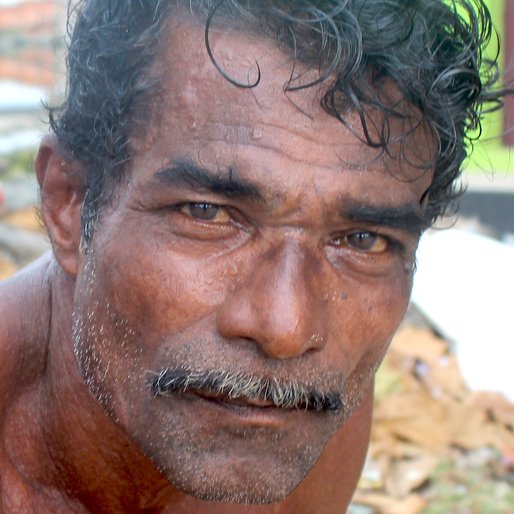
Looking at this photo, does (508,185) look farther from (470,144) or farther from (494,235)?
(470,144)

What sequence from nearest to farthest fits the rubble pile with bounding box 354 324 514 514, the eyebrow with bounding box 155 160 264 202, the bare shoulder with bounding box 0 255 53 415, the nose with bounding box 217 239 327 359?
1. the nose with bounding box 217 239 327 359
2. the eyebrow with bounding box 155 160 264 202
3. the bare shoulder with bounding box 0 255 53 415
4. the rubble pile with bounding box 354 324 514 514

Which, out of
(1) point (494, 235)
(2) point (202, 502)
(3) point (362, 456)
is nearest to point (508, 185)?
(1) point (494, 235)

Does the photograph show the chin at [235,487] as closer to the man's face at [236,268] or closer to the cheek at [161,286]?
the man's face at [236,268]

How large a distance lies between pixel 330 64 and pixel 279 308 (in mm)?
479

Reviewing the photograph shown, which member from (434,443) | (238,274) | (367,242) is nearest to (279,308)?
(238,274)

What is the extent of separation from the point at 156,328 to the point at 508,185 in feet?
16.1

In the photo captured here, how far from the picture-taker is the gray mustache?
188cm

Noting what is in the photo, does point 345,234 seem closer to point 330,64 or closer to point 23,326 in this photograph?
point 330,64

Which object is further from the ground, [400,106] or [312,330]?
[400,106]

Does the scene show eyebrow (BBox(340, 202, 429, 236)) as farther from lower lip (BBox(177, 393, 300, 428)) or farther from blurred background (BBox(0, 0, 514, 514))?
blurred background (BBox(0, 0, 514, 514))

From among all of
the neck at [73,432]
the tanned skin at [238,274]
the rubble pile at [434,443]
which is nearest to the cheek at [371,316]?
the tanned skin at [238,274]

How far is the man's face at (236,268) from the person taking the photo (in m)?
1.91

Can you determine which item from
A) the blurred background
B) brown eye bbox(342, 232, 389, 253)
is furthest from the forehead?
the blurred background

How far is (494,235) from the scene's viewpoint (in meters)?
6.36
